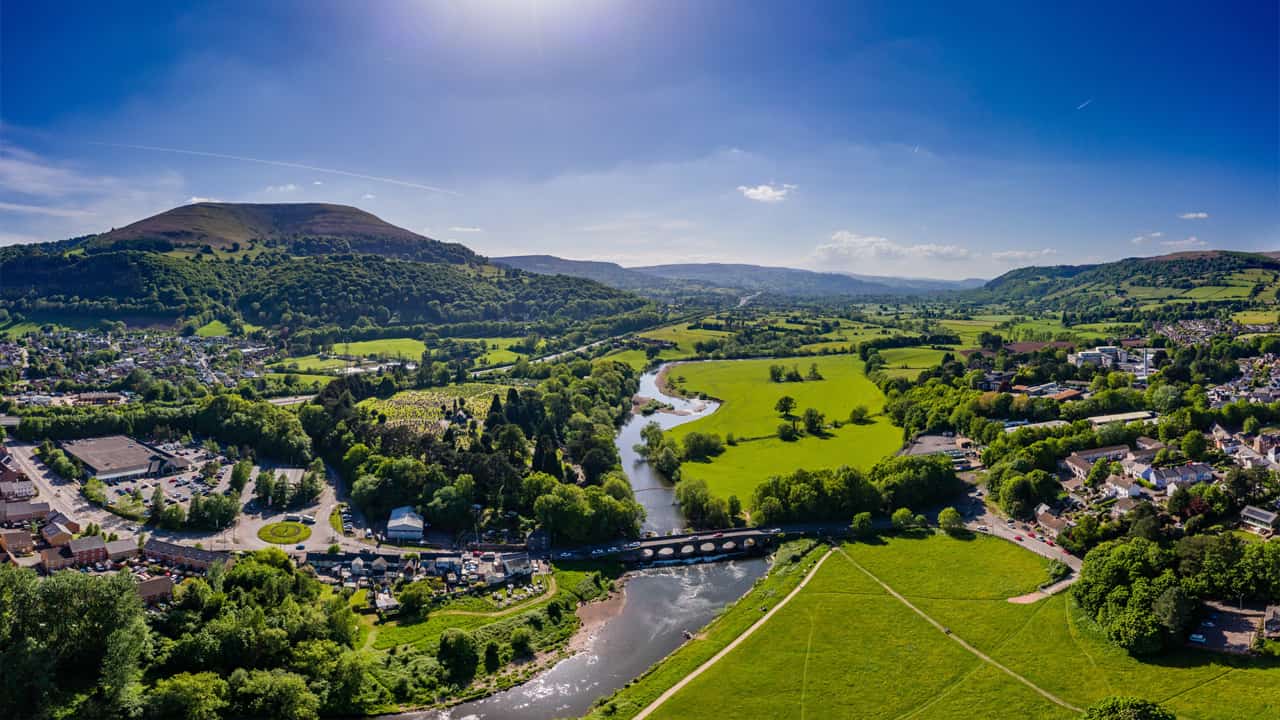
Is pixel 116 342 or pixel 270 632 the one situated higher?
pixel 116 342

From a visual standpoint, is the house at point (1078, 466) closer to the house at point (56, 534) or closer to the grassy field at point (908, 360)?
the grassy field at point (908, 360)

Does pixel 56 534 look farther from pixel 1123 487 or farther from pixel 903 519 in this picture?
pixel 1123 487

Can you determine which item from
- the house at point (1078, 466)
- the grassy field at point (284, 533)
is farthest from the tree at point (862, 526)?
the grassy field at point (284, 533)

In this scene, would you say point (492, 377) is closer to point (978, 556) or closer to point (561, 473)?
point (561, 473)

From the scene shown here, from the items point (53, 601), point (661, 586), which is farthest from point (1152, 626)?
point (53, 601)

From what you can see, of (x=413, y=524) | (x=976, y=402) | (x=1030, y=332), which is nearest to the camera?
(x=413, y=524)

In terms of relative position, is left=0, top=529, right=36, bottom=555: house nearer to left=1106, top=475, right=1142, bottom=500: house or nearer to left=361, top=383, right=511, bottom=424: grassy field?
left=361, top=383, right=511, bottom=424: grassy field

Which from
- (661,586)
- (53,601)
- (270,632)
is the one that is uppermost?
(53,601)
